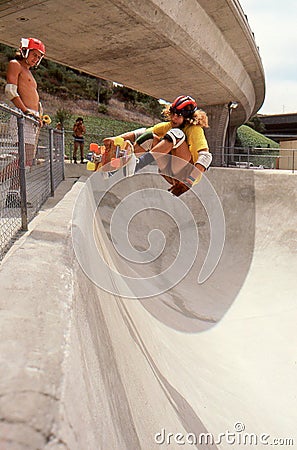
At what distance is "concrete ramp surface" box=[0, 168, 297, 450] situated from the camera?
41.4 inches

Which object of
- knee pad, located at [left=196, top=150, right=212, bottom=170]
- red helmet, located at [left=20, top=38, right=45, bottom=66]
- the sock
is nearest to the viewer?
knee pad, located at [left=196, top=150, right=212, bottom=170]

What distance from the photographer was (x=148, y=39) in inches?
392

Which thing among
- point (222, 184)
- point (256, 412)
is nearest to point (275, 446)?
point (256, 412)

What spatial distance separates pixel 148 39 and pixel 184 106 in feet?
24.6

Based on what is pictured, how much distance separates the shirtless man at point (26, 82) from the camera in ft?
15.2

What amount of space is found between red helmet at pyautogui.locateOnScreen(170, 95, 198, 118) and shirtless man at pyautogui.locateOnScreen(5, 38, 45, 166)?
202 cm

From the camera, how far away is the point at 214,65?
13062mm

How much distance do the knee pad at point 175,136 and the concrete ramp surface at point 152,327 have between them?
0.72m

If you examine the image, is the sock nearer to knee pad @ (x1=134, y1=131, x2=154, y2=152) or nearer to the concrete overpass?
knee pad @ (x1=134, y1=131, x2=154, y2=152)

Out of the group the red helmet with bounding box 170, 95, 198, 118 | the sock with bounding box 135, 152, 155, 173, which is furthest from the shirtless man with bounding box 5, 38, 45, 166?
the red helmet with bounding box 170, 95, 198, 118

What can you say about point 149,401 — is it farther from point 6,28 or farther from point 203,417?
point 6,28

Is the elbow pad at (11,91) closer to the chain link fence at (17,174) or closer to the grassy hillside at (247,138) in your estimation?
the chain link fence at (17,174)

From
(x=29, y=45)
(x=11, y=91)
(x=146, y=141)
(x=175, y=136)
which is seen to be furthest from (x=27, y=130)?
(x=175, y=136)

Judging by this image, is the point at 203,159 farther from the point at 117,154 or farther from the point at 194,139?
the point at 117,154
